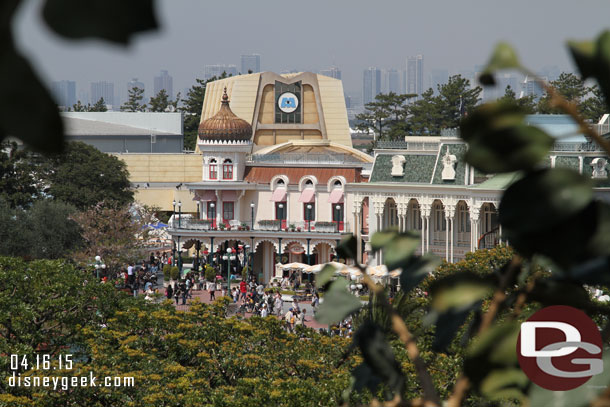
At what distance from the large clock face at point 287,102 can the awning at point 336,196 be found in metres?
19.5

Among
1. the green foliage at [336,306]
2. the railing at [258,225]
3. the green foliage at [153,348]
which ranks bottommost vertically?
the green foliage at [153,348]

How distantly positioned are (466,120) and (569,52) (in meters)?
0.23

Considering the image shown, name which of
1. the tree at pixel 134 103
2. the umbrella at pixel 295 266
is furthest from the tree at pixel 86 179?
the tree at pixel 134 103

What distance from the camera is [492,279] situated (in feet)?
5.84

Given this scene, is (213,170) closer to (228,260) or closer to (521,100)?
(228,260)

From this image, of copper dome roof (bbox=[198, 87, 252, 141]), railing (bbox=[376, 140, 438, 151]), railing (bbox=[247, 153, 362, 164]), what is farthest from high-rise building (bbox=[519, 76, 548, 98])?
copper dome roof (bbox=[198, 87, 252, 141])

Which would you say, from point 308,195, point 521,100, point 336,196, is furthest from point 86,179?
point 521,100

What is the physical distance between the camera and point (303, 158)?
5228cm

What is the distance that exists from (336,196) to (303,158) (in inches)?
138

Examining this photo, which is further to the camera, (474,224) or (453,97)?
(453,97)

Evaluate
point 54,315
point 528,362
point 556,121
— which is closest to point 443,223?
point 556,121

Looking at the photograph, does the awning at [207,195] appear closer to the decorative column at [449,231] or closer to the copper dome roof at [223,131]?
the copper dome roof at [223,131]

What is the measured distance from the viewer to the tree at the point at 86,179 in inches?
2235

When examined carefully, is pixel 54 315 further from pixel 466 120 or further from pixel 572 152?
pixel 572 152
